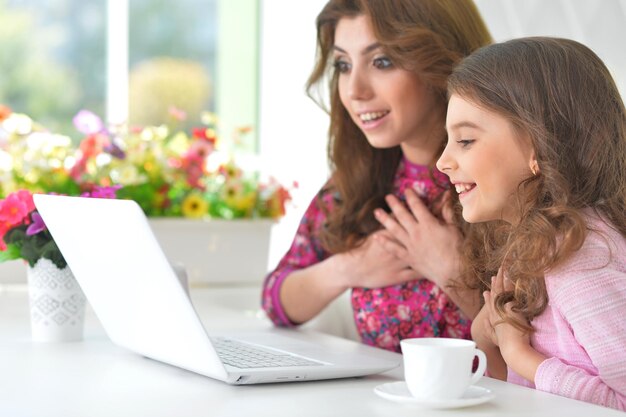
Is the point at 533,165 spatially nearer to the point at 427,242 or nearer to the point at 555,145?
the point at 555,145

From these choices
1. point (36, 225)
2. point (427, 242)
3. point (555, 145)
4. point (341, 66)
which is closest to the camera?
point (555, 145)

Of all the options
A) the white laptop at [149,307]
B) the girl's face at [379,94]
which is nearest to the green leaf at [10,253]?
the white laptop at [149,307]

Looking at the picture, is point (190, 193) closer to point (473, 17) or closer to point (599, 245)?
point (473, 17)

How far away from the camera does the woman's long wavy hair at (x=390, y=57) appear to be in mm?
2029

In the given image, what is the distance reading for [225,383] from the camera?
1399 millimetres

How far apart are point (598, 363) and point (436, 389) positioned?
0.84ft

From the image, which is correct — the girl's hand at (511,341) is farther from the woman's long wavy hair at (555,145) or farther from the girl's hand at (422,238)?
the girl's hand at (422,238)

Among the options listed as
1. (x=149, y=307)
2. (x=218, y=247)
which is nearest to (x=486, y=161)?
(x=149, y=307)

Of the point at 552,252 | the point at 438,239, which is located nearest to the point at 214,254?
the point at 438,239

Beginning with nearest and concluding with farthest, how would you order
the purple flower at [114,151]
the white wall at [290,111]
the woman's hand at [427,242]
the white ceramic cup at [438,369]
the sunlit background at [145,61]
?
the white ceramic cup at [438,369]
the woman's hand at [427,242]
the purple flower at [114,151]
the white wall at [290,111]
the sunlit background at [145,61]

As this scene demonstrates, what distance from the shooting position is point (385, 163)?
7.50ft

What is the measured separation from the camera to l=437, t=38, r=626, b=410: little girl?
4.45 feet

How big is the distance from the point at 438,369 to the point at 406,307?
91 centimetres

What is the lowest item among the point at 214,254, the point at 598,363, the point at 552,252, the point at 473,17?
the point at 214,254
